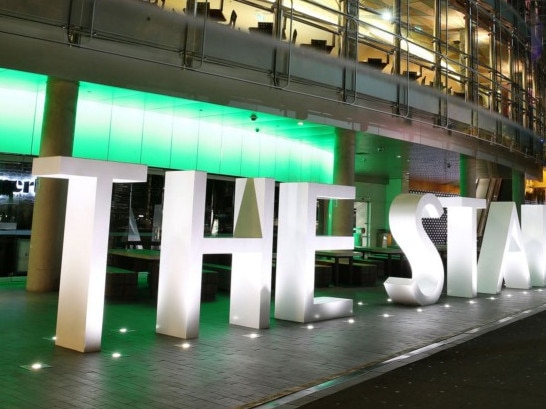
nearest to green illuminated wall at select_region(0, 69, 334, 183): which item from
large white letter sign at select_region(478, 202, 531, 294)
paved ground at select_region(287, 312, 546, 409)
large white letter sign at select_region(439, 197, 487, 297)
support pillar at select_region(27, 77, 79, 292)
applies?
support pillar at select_region(27, 77, 79, 292)

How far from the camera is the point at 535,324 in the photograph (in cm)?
934

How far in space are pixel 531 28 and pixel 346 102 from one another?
18.3 metres

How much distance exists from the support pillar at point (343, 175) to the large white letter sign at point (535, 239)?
4.94 metres

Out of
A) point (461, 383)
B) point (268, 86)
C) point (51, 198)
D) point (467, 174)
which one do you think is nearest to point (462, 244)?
point (268, 86)

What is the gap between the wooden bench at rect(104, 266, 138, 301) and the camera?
34.4ft

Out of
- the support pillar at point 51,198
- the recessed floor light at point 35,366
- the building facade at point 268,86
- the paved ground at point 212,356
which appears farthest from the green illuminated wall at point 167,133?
the recessed floor light at point 35,366

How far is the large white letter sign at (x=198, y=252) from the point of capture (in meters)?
7.33

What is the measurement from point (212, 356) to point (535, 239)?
12.1 m

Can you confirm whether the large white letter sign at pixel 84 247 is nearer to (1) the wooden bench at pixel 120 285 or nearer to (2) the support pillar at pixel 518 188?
(1) the wooden bench at pixel 120 285

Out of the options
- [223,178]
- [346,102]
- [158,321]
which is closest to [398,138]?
[346,102]

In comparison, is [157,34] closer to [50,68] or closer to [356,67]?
[50,68]

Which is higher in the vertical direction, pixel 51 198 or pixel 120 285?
pixel 51 198

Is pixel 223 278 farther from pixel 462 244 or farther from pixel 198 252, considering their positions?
pixel 462 244

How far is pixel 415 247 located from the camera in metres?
11.0
